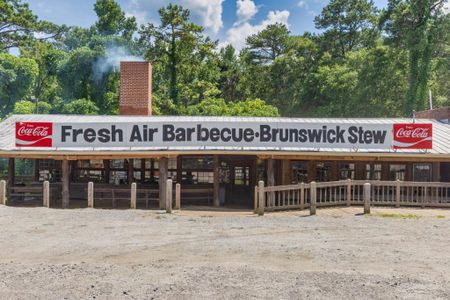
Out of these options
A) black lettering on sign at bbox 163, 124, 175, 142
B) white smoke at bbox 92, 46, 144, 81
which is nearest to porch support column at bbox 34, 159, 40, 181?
black lettering on sign at bbox 163, 124, 175, 142

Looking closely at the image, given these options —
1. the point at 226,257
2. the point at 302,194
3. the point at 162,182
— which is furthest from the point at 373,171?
the point at 226,257

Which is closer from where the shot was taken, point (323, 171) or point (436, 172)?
point (436, 172)

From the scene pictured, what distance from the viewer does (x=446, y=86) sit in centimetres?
4159

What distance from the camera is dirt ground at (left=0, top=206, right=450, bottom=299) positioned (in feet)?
24.2

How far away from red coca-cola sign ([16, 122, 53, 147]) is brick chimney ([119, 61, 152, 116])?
19.3 ft

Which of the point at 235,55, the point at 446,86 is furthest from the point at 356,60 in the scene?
the point at 235,55

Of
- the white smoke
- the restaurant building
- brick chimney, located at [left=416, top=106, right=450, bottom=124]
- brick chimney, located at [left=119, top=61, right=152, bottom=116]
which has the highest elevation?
the white smoke

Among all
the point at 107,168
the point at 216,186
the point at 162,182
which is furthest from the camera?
the point at 107,168

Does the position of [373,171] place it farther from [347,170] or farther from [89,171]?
[89,171]

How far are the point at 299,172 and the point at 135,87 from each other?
9.94m

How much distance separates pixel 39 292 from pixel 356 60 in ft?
129

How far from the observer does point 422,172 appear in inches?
795

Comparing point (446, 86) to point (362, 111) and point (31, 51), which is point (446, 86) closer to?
point (362, 111)

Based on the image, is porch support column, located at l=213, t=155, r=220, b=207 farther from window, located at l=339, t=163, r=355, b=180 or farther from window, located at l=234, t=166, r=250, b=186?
window, located at l=339, t=163, r=355, b=180
